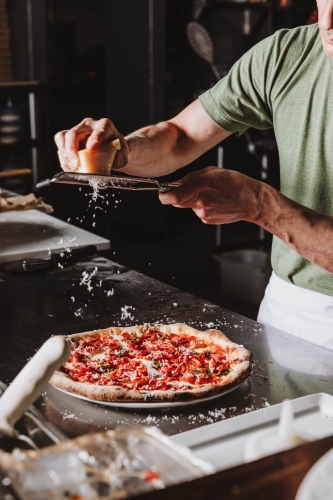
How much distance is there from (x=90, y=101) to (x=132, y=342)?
575 cm

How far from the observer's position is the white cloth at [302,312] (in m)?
2.05

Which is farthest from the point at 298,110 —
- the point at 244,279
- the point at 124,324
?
the point at 244,279

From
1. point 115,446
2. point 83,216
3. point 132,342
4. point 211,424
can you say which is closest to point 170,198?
point 132,342

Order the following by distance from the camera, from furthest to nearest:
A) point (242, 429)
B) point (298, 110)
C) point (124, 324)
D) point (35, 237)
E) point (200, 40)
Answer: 1. point (200, 40)
2. point (35, 237)
3. point (298, 110)
4. point (124, 324)
5. point (242, 429)

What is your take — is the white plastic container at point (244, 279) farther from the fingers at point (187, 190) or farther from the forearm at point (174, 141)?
the fingers at point (187, 190)

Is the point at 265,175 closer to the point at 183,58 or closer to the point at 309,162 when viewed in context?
the point at 183,58

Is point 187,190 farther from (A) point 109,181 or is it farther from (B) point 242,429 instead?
(B) point 242,429

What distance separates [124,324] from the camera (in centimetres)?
201

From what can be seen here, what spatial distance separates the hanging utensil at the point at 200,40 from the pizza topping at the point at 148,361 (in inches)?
179

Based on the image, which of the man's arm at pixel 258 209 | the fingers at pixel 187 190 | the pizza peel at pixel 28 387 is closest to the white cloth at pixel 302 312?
the man's arm at pixel 258 209

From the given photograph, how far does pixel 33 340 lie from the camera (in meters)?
1.85

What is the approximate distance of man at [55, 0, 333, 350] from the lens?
183 centimetres

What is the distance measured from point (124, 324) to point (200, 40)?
15.2 ft

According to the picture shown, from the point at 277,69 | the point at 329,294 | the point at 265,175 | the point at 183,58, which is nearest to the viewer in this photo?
the point at 329,294
